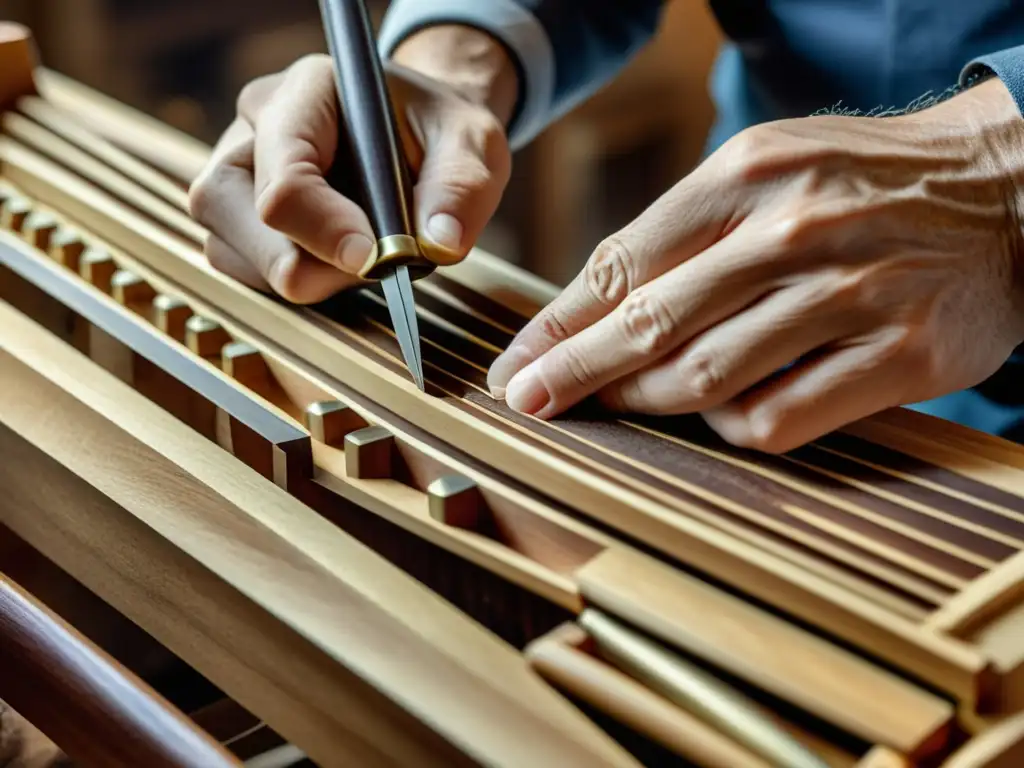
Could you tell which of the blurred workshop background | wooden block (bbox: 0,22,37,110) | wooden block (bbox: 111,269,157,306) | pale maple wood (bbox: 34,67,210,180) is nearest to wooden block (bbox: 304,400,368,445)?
wooden block (bbox: 111,269,157,306)

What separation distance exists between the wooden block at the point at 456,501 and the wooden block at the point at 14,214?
486 mm

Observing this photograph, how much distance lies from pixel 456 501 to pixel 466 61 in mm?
657

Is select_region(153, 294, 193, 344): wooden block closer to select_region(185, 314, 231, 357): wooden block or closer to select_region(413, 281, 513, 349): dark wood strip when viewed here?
select_region(185, 314, 231, 357): wooden block

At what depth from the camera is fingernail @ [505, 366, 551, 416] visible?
2.12 ft

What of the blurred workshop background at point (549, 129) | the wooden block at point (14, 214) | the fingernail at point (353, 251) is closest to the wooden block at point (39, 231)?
the wooden block at point (14, 214)

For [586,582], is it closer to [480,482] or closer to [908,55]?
[480,482]

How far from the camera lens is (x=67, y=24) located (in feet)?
7.02

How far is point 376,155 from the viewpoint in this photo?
79 cm

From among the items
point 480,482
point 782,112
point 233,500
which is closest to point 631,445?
point 480,482

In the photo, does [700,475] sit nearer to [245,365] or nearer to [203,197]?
[245,365]

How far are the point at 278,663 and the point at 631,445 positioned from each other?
221mm

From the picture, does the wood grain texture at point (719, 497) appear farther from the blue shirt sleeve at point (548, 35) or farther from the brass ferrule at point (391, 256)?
the blue shirt sleeve at point (548, 35)

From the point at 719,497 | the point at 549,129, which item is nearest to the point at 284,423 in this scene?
the point at 719,497

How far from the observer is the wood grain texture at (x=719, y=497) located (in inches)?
18.4
